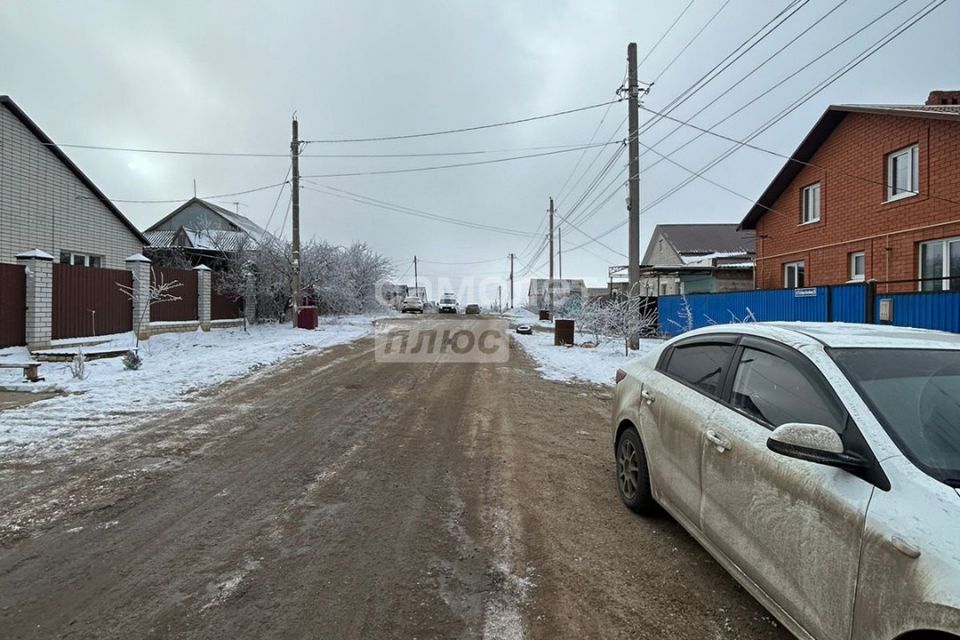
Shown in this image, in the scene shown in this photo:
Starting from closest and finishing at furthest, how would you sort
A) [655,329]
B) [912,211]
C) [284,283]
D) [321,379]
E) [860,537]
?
[860,537] → [321,379] → [912,211] → [655,329] → [284,283]

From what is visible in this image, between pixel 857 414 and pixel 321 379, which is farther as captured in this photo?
pixel 321 379

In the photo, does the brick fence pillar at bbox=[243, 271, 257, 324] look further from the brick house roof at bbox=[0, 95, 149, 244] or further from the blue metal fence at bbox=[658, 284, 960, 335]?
the blue metal fence at bbox=[658, 284, 960, 335]

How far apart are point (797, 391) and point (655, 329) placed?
19.3 m

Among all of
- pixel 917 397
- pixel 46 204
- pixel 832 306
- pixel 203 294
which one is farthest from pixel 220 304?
pixel 917 397

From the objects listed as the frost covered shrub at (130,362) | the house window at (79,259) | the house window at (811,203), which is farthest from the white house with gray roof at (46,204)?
the house window at (811,203)

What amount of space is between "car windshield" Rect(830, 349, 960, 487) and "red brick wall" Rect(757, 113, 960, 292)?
13.4m

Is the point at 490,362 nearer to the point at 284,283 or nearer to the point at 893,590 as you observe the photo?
the point at 893,590

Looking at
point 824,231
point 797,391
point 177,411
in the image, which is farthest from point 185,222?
point 797,391

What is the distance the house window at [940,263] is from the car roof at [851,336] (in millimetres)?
11920

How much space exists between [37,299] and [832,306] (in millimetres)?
18543

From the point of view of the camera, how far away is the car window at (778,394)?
2527mm

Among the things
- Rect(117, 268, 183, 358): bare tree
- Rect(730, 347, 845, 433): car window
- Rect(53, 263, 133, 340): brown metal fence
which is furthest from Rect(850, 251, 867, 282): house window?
Rect(53, 263, 133, 340): brown metal fence

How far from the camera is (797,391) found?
2744mm

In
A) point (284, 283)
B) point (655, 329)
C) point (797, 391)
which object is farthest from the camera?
point (284, 283)
